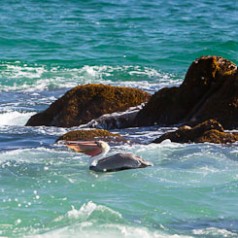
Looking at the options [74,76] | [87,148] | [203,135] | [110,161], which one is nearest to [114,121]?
[203,135]

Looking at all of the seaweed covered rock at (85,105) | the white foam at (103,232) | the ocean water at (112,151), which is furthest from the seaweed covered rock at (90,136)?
the white foam at (103,232)

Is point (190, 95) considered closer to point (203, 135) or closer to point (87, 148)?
point (203, 135)

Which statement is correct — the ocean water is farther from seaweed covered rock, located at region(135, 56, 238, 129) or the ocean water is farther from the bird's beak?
seaweed covered rock, located at region(135, 56, 238, 129)

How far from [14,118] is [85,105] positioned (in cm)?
174

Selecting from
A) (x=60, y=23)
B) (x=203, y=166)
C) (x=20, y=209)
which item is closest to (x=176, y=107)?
(x=203, y=166)

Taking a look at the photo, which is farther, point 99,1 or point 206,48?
point 99,1

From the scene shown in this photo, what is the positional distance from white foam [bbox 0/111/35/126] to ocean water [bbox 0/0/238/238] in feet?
0.06

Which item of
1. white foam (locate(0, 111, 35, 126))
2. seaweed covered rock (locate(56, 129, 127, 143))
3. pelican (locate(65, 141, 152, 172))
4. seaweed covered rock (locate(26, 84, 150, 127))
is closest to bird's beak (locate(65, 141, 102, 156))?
pelican (locate(65, 141, 152, 172))

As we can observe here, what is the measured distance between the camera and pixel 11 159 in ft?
37.3

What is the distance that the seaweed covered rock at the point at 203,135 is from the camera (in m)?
12.1

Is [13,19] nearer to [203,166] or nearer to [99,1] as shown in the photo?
[99,1]

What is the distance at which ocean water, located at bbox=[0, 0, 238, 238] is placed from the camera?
8.58 meters

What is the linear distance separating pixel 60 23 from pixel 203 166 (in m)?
18.5

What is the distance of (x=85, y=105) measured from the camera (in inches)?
577
